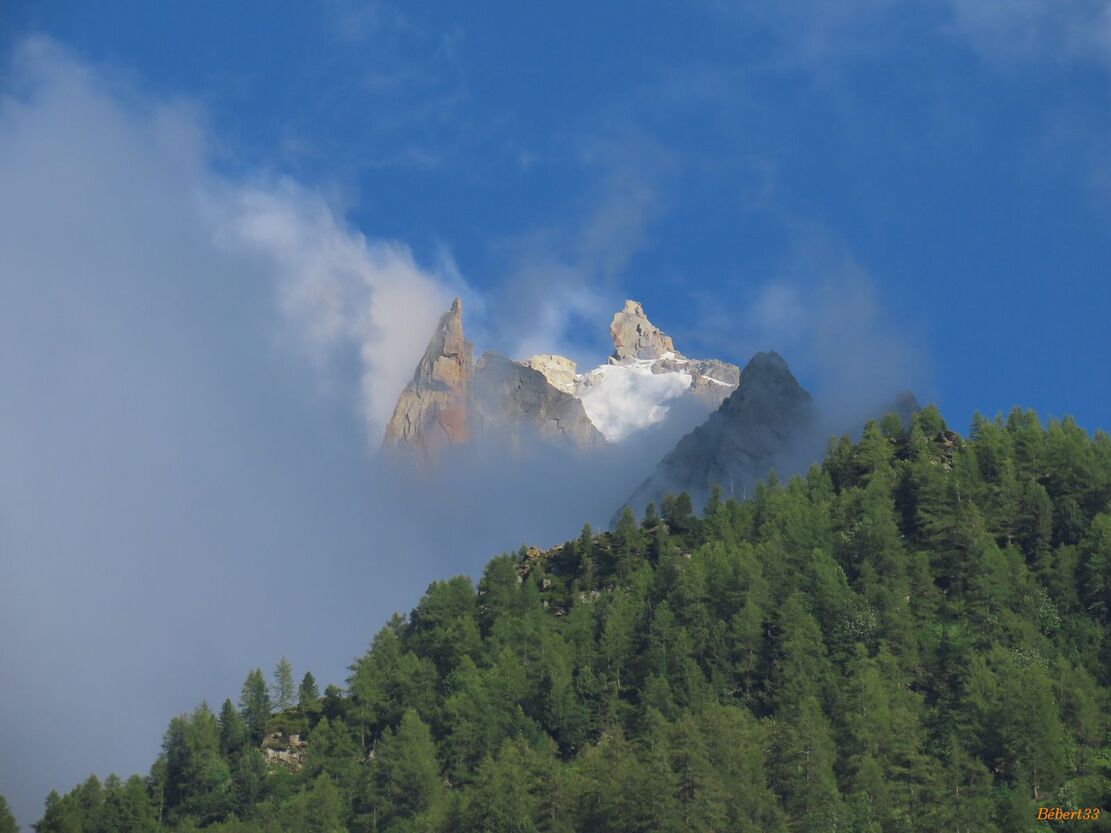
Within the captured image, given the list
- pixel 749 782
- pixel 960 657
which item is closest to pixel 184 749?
pixel 749 782

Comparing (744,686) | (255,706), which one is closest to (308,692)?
(255,706)

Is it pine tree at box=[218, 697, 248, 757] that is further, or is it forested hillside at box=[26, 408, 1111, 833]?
pine tree at box=[218, 697, 248, 757]

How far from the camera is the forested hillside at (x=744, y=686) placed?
382 ft

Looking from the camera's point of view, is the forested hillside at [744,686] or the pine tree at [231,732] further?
the pine tree at [231,732]

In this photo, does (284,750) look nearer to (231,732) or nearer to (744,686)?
(231,732)

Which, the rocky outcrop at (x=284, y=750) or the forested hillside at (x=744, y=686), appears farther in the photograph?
the rocky outcrop at (x=284, y=750)

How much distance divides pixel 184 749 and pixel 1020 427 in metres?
108

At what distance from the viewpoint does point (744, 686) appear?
144000 mm

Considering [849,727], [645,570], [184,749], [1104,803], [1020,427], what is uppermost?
[1020,427]

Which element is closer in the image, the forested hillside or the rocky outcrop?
the forested hillside

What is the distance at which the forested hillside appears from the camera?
116 m

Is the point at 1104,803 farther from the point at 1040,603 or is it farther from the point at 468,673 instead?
the point at 468,673

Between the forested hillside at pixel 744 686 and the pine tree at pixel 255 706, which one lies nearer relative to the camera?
the forested hillside at pixel 744 686

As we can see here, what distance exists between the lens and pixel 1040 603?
14862cm
